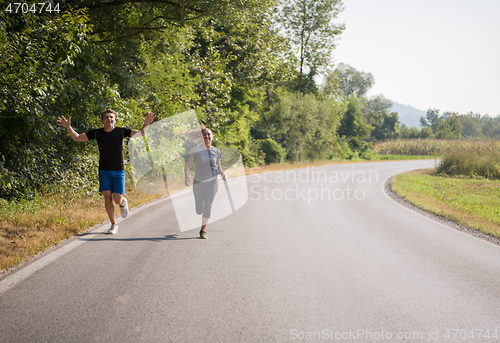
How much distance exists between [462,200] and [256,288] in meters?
12.3

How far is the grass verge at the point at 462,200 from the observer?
957 centimetres

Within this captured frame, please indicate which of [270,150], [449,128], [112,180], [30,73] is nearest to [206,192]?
[112,180]

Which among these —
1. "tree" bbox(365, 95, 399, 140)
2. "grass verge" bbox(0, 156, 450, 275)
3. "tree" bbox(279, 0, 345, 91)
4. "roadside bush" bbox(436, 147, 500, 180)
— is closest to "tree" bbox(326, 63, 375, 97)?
"tree" bbox(365, 95, 399, 140)

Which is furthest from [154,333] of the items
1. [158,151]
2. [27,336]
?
[158,151]

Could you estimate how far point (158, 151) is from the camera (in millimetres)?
14406

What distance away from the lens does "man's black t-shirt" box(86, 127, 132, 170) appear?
626 centimetres

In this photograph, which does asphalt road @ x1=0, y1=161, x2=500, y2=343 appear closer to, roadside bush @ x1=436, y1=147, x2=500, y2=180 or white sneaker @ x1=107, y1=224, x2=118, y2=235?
white sneaker @ x1=107, y1=224, x2=118, y2=235

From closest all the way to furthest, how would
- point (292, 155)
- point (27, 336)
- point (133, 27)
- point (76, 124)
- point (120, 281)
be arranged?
point (27, 336) → point (120, 281) → point (76, 124) → point (133, 27) → point (292, 155)

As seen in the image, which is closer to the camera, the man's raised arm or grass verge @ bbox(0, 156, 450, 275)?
grass verge @ bbox(0, 156, 450, 275)

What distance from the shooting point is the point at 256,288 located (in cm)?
427

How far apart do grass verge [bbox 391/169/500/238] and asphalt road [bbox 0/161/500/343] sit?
2359 mm

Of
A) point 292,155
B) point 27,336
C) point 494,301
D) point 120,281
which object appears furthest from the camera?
point 292,155

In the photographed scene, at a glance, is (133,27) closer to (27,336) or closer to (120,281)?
(120,281)

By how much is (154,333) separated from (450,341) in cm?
251
